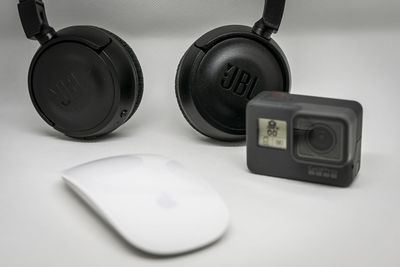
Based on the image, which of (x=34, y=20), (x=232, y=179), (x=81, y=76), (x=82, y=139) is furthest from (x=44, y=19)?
(x=232, y=179)

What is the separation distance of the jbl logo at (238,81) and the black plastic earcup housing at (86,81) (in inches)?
9.4

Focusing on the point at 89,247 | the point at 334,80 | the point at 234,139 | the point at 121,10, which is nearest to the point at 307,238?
the point at 89,247

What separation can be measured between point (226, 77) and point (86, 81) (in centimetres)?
36

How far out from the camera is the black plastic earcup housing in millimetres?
1711

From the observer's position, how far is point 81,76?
1732mm

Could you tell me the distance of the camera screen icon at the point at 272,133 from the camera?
1.49m

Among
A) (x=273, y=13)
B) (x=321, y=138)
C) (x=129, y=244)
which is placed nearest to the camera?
(x=129, y=244)

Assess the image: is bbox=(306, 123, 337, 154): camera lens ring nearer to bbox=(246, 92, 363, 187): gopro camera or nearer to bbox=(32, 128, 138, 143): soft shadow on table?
bbox=(246, 92, 363, 187): gopro camera

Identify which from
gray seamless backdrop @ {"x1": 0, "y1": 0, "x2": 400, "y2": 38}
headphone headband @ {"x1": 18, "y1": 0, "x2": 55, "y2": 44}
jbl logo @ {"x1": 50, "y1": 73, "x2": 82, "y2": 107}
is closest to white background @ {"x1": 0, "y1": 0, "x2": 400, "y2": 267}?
gray seamless backdrop @ {"x1": 0, "y1": 0, "x2": 400, "y2": 38}

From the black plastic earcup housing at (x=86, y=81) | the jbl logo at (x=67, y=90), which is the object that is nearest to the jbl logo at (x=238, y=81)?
the black plastic earcup housing at (x=86, y=81)

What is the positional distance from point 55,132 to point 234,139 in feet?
1.68

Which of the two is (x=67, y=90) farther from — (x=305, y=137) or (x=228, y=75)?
(x=305, y=137)

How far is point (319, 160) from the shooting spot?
1.46 m

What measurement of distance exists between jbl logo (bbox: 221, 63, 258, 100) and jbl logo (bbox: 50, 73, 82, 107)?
38cm
